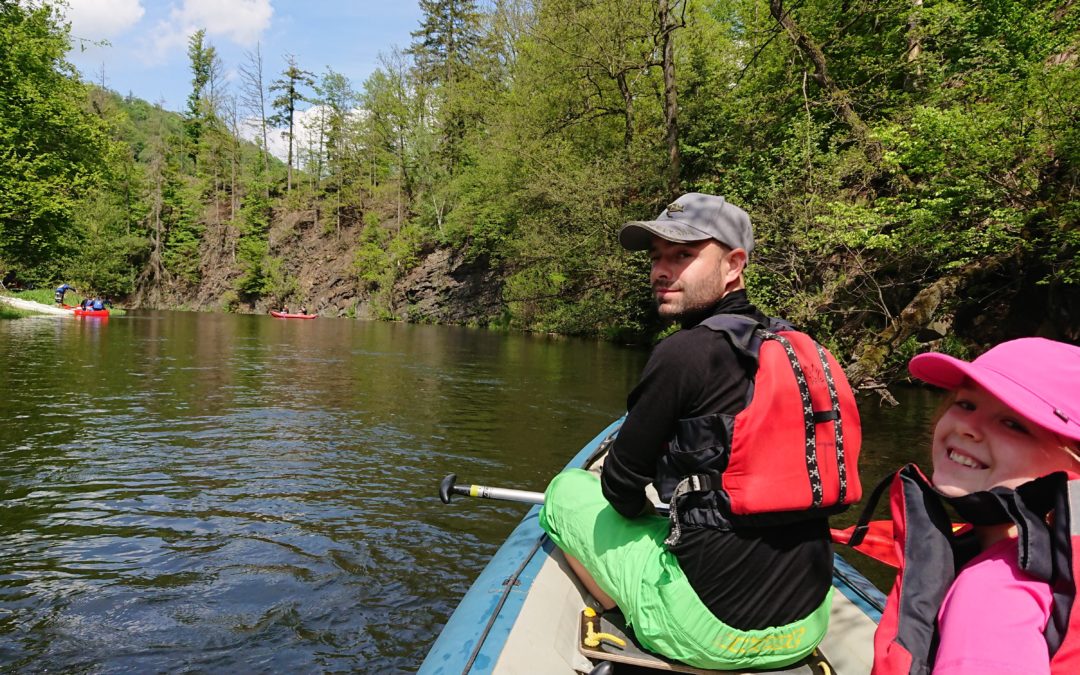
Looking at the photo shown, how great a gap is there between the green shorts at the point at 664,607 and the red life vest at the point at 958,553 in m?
0.60

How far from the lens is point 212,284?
44781 mm

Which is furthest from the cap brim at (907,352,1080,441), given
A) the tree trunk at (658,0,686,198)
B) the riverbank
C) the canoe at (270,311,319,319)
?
the canoe at (270,311,319,319)

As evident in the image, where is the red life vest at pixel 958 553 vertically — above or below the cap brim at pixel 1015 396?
below

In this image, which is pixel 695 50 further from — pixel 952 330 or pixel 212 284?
pixel 212 284

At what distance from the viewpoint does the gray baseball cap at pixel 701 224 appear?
1.85 m

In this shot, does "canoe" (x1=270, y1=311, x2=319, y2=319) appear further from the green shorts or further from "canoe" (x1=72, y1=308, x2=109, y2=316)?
the green shorts

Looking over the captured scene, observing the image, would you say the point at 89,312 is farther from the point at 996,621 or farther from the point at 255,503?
the point at 996,621

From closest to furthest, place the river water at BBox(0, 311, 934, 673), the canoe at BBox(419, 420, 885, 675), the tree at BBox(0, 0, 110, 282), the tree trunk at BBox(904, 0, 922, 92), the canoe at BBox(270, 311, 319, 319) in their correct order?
the canoe at BBox(419, 420, 885, 675) → the river water at BBox(0, 311, 934, 673) → the tree trunk at BBox(904, 0, 922, 92) → the tree at BBox(0, 0, 110, 282) → the canoe at BBox(270, 311, 319, 319)

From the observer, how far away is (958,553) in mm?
1312

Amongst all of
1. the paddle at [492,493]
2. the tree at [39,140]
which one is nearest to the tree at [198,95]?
the tree at [39,140]

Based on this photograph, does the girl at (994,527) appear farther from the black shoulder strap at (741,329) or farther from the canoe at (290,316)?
the canoe at (290,316)

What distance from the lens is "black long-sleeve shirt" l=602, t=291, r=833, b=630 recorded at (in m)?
1.70

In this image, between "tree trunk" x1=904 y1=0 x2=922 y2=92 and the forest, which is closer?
the forest

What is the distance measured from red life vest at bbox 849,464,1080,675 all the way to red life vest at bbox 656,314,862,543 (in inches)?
12.8
